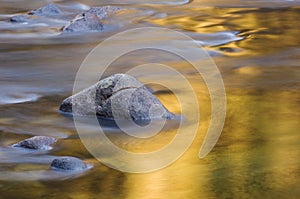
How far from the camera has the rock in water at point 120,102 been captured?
5.76 m

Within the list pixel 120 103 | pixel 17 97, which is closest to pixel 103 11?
pixel 17 97

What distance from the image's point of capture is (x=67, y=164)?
469cm

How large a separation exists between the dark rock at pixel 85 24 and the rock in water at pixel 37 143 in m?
4.43

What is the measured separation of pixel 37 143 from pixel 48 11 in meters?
5.74

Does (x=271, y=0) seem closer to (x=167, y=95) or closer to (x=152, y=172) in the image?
(x=167, y=95)

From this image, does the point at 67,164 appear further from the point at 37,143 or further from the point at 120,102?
the point at 120,102

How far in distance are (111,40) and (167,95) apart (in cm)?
268

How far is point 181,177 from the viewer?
4648mm

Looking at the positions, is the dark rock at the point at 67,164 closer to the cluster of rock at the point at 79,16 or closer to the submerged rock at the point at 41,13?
the cluster of rock at the point at 79,16

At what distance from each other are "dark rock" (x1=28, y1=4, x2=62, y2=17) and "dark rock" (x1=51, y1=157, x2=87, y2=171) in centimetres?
589

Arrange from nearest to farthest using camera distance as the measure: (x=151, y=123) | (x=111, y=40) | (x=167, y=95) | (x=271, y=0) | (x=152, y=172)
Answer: (x=152, y=172)
(x=151, y=123)
(x=167, y=95)
(x=111, y=40)
(x=271, y=0)

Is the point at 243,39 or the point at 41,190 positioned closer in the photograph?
the point at 41,190

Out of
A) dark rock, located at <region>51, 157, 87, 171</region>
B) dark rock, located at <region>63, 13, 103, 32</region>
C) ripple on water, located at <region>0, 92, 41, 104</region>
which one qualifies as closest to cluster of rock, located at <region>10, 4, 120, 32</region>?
dark rock, located at <region>63, 13, 103, 32</region>

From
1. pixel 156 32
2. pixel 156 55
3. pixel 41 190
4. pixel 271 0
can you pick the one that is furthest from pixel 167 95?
pixel 271 0
